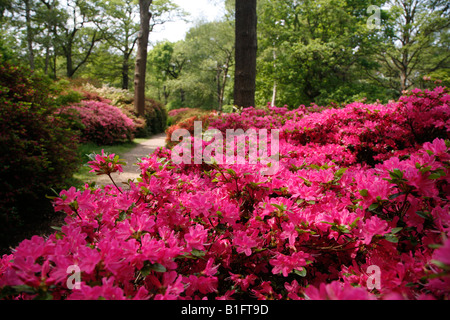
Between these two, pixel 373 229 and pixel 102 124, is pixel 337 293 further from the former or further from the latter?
pixel 102 124

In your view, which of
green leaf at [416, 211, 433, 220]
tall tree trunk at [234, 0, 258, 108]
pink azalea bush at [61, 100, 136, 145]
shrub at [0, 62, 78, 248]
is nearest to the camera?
green leaf at [416, 211, 433, 220]

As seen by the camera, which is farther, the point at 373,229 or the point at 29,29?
the point at 29,29

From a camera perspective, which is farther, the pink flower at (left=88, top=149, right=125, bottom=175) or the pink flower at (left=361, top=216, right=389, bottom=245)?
the pink flower at (left=88, top=149, right=125, bottom=175)

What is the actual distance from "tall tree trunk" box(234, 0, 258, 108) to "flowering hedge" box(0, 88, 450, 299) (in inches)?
154

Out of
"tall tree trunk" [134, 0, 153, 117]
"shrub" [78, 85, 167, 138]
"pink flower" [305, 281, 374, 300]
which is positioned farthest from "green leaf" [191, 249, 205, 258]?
"tall tree trunk" [134, 0, 153, 117]

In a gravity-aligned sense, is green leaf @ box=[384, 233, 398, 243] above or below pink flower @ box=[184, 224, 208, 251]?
above

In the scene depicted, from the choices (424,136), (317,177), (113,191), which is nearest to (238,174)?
A: (317,177)

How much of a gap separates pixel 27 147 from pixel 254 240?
3152mm

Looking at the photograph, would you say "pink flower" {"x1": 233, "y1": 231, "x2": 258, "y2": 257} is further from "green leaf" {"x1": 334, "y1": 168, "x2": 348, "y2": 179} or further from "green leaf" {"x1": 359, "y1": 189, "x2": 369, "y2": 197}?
"green leaf" {"x1": 334, "y1": 168, "x2": 348, "y2": 179}

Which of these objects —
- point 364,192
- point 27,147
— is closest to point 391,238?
point 364,192

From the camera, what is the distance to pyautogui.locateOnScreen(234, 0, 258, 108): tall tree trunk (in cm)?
484

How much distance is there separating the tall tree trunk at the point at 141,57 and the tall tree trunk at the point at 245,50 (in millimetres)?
7144

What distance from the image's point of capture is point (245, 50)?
16.3 ft

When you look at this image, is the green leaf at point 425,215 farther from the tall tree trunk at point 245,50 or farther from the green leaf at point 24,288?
the tall tree trunk at point 245,50
